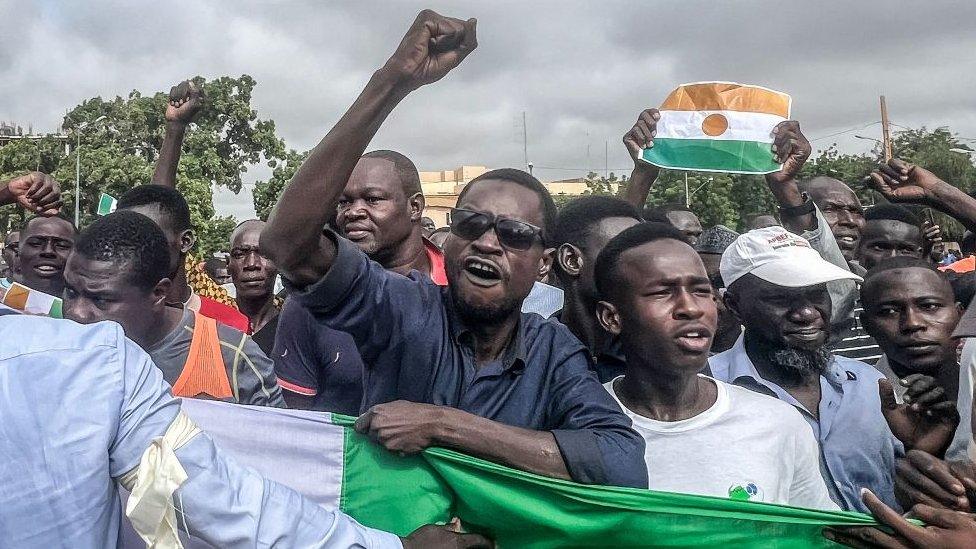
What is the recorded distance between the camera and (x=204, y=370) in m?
3.20

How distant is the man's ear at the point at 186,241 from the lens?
171 inches

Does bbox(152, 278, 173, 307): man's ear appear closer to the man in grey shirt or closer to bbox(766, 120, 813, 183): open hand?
the man in grey shirt

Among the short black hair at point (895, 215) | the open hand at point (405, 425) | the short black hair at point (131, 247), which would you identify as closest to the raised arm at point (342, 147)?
the open hand at point (405, 425)

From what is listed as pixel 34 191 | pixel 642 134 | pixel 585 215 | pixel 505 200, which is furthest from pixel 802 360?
Answer: pixel 34 191

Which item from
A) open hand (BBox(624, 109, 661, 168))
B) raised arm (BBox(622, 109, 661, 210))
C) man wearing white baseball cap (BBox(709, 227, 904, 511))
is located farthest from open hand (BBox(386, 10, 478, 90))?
open hand (BBox(624, 109, 661, 168))

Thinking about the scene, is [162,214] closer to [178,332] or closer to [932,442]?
[178,332]

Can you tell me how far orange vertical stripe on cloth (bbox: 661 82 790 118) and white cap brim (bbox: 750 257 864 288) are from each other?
2483 mm

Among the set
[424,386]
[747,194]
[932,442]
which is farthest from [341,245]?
[747,194]

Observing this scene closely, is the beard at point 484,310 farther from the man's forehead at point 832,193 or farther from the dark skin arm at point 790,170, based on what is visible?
the man's forehead at point 832,193

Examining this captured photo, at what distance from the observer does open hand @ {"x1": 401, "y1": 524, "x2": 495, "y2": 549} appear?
7.37ft

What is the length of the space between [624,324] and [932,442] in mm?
1002

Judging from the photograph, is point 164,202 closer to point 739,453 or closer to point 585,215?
point 585,215

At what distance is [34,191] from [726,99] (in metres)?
4.19

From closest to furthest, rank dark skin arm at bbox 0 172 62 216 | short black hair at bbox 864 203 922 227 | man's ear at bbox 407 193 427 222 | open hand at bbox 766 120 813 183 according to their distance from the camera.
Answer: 1. man's ear at bbox 407 193 427 222
2. dark skin arm at bbox 0 172 62 216
3. open hand at bbox 766 120 813 183
4. short black hair at bbox 864 203 922 227
